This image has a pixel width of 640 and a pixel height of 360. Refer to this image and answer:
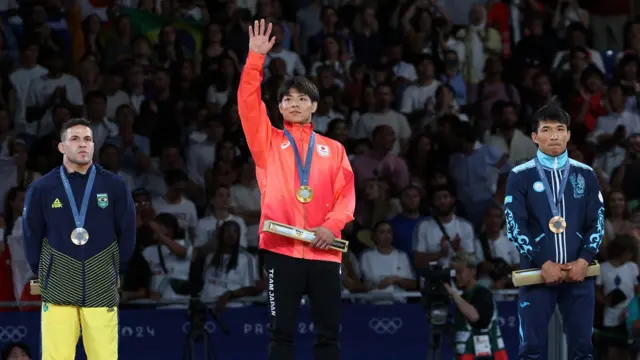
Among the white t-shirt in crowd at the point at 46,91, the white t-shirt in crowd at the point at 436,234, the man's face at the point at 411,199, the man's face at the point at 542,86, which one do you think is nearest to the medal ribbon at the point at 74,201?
the white t-shirt in crowd at the point at 436,234

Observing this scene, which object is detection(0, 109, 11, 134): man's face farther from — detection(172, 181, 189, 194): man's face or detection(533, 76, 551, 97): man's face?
detection(533, 76, 551, 97): man's face

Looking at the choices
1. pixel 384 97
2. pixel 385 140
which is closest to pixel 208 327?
pixel 385 140

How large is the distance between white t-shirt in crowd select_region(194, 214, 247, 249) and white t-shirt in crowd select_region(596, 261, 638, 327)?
3.41m

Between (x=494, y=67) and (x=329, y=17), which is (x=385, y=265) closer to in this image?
(x=494, y=67)

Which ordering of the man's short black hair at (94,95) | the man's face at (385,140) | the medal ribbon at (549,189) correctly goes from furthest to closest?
1. the man's short black hair at (94,95)
2. the man's face at (385,140)
3. the medal ribbon at (549,189)

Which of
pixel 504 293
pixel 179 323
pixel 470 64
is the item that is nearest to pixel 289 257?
pixel 179 323

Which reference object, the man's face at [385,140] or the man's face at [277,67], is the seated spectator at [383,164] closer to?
the man's face at [385,140]

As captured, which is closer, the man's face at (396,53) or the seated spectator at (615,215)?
the seated spectator at (615,215)

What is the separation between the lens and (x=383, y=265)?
39.1ft

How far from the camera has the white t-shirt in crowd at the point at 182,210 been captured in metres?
12.3

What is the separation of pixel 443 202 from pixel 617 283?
193 cm

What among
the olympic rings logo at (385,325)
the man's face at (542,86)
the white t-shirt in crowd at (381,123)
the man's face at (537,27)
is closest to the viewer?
the olympic rings logo at (385,325)

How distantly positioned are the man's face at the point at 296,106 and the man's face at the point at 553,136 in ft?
5.10

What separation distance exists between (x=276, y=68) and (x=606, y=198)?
3975 mm
